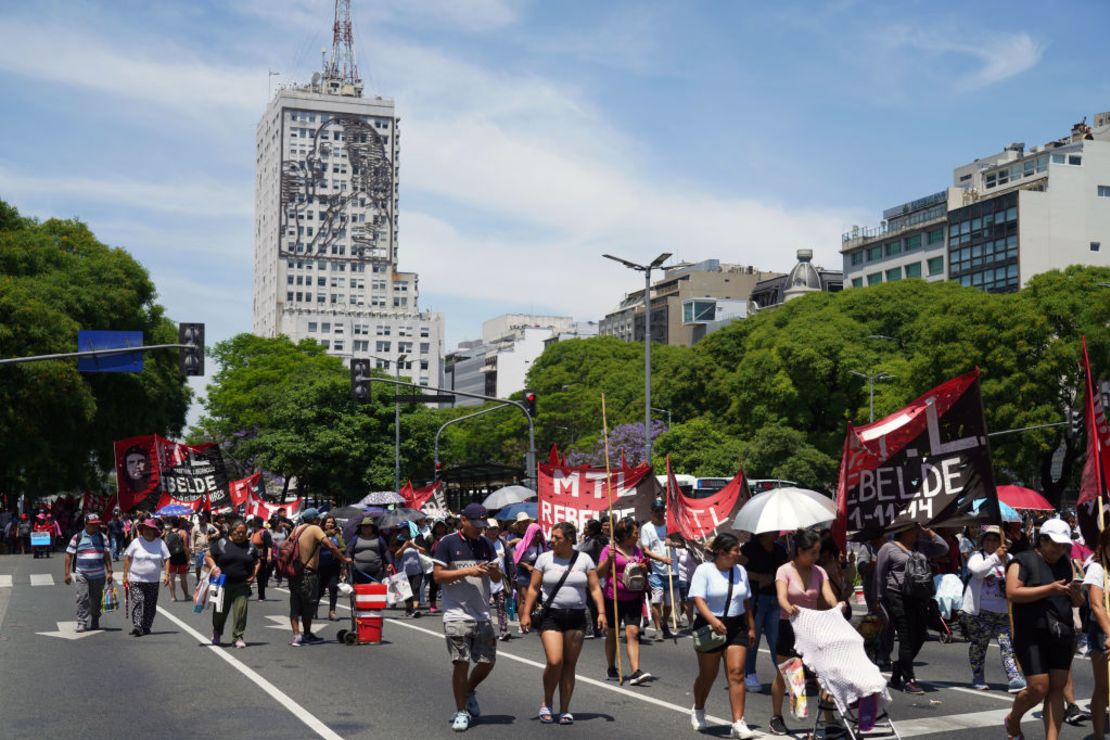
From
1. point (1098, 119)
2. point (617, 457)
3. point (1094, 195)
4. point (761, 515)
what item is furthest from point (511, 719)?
point (1098, 119)

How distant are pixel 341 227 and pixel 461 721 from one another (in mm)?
165692

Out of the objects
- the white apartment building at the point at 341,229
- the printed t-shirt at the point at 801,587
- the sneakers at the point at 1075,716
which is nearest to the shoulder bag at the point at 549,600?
the printed t-shirt at the point at 801,587

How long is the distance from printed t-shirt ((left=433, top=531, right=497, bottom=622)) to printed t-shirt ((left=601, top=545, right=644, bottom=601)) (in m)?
2.55

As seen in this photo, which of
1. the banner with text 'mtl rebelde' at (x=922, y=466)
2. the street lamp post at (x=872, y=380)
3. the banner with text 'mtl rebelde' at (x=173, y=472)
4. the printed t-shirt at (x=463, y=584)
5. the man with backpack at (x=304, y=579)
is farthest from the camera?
the street lamp post at (x=872, y=380)

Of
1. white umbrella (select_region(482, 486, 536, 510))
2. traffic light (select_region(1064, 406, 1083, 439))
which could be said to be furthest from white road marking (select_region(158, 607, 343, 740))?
traffic light (select_region(1064, 406, 1083, 439))

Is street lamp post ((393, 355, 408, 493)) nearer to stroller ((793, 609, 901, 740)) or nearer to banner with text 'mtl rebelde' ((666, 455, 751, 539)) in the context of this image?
banner with text 'mtl rebelde' ((666, 455, 751, 539))

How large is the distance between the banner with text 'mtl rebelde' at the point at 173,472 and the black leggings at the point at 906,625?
23.7m

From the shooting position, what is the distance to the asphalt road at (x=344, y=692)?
1043 centimetres

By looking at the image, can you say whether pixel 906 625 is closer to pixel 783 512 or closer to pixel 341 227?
pixel 783 512

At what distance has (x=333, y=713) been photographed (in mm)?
11156

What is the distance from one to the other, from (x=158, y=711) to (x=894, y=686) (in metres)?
6.69

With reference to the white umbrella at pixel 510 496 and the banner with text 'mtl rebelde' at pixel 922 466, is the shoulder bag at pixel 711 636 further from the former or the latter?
the white umbrella at pixel 510 496

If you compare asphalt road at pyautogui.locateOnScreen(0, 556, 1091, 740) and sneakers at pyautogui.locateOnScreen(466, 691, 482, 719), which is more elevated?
sneakers at pyautogui.locateOnScreen(466, 691, 482, 719)

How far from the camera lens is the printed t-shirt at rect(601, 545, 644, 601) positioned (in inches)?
540
